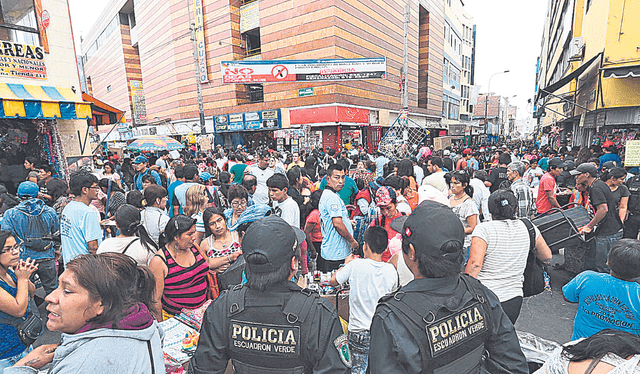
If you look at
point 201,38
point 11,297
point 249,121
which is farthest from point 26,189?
point 201,38

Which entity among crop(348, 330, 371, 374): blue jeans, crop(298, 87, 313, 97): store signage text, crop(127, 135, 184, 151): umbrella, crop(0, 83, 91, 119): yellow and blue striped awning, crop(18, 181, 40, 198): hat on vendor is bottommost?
crop(348, 330, 371, 374): blue jeans

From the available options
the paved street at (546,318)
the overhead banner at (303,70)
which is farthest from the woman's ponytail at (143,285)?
the overhead banner at (303,70)

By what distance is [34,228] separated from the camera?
4113mm

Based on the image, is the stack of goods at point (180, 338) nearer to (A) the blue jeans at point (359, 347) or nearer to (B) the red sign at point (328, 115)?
(A) the blue jeans at point (359, 347)

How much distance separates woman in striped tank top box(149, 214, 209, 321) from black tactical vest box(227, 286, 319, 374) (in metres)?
1.41

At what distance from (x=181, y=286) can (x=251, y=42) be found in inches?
1054

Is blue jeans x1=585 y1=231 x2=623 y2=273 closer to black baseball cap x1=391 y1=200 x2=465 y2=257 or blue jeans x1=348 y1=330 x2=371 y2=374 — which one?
blue jeans x1=348 y1=330 x2=371 y2=374

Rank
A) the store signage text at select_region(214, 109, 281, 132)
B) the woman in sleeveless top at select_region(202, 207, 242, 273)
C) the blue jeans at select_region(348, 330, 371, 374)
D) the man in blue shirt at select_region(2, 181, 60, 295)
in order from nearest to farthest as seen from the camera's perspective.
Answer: the blue jeans at select_region(348, 330, 371, 374) → the woman in sleeveless top at select_region(202, 207, 242, 273) → the man in blue shirt at select_region(2, 181, 60, 295) → the store signage text at select_region(214, 109, 281, 132)

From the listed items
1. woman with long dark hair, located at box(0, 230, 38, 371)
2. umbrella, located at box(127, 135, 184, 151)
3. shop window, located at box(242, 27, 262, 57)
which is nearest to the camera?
woman with long dark hair, located at box(0, 230, 38, 371)

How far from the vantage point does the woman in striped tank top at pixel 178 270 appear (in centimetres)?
265

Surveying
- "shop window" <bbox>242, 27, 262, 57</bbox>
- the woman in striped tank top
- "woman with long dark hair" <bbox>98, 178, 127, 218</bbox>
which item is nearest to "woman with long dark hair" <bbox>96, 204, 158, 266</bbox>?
the woman in striped tank top

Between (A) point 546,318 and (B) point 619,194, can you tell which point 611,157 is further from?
(A) point 546,318

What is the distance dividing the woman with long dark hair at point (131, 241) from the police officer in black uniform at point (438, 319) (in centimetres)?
219

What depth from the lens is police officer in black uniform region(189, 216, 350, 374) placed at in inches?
56.4
